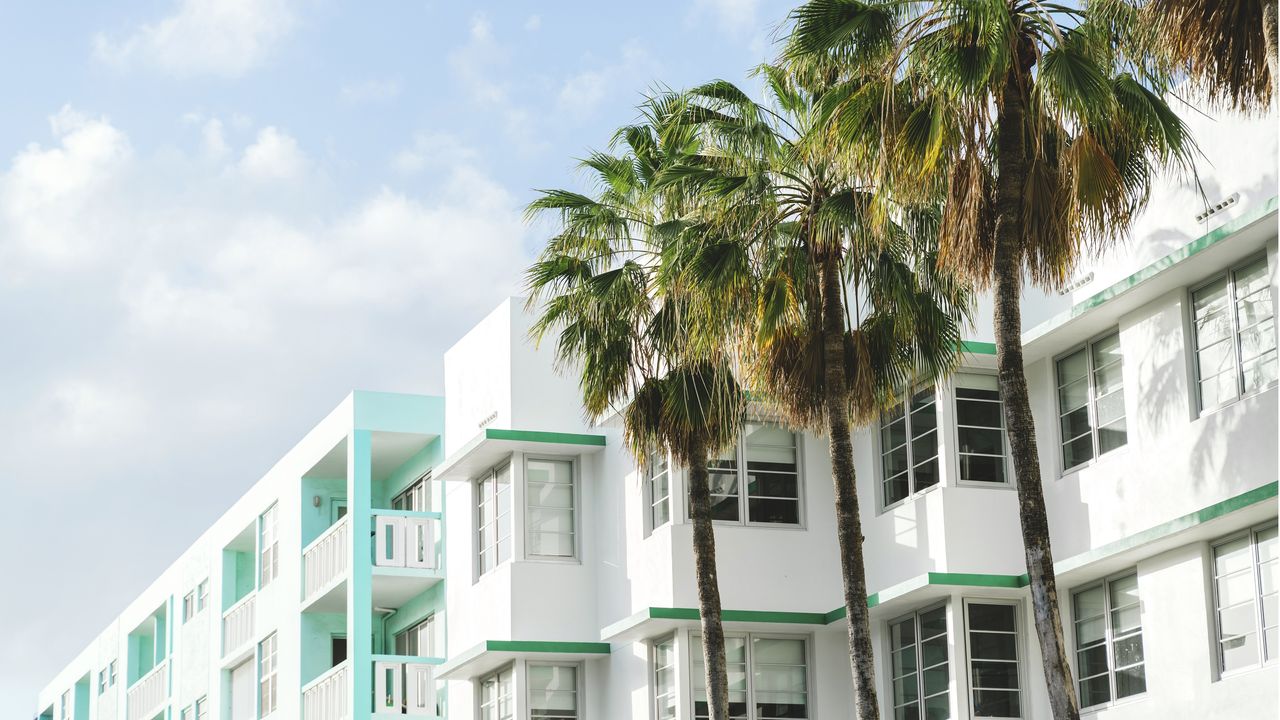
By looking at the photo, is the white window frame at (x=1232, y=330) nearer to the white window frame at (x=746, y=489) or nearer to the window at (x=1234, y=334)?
the window at (x=1234, y=334)

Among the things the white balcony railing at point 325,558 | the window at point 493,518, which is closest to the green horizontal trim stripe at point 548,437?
the window at point 493,518

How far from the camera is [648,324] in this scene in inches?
892

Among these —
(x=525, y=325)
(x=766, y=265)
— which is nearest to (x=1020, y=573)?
(x=766, y=265)

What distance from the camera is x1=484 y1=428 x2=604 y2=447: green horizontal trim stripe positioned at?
28.3 m

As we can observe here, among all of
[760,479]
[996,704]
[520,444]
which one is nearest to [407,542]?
[520,444]

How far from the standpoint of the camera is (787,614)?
25.8 m

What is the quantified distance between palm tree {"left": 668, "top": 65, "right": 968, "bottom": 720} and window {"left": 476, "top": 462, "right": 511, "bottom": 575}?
8.04 metres

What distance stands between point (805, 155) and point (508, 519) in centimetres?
1102

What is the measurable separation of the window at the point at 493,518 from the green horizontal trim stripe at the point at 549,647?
148 cm

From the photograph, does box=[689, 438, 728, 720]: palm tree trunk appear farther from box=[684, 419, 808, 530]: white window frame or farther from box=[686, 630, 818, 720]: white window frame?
box=[684, 419, 808, 530]: white window frame

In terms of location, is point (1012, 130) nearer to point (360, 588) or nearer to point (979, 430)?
point (979, 430)

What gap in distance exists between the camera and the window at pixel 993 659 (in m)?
23.3

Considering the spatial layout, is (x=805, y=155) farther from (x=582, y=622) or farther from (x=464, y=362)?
(x=464, y=362)

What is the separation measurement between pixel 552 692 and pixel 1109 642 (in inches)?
375
